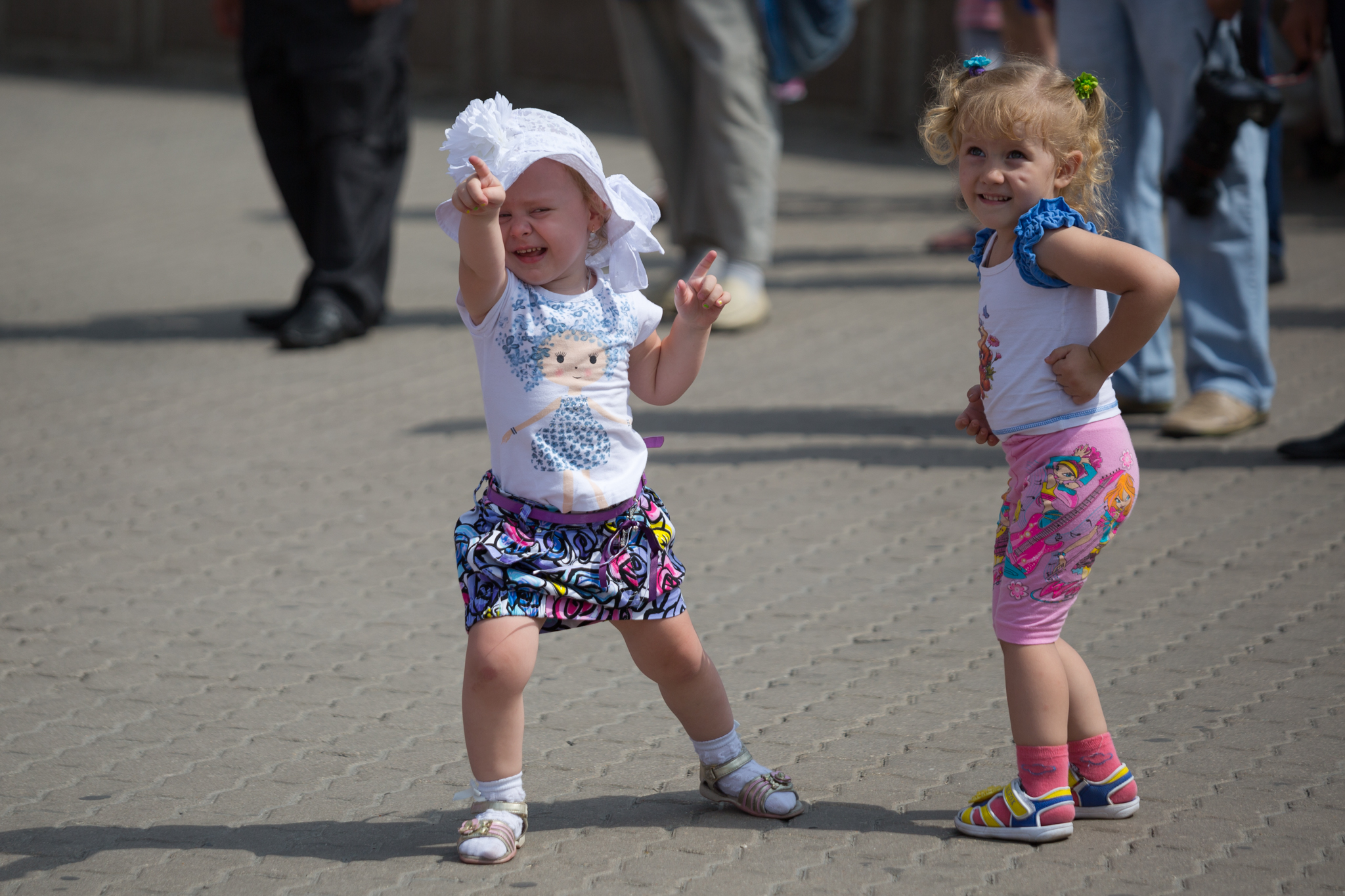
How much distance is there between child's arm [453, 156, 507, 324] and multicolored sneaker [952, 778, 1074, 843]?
127 centimetres

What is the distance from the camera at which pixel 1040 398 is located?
266 cm

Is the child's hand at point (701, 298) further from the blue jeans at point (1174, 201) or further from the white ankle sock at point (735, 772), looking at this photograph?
the blue jeans at point (1174, 201)

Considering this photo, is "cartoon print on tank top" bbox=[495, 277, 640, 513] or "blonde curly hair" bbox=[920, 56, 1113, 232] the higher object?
"blonde curly hair" bbox=[920, 56, 1113, 232]

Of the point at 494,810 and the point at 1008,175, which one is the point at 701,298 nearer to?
the point at 1008,175

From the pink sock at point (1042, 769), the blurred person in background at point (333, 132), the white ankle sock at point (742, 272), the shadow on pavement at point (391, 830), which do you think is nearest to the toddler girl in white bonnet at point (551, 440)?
the shadow on pavement at point (391, 830)

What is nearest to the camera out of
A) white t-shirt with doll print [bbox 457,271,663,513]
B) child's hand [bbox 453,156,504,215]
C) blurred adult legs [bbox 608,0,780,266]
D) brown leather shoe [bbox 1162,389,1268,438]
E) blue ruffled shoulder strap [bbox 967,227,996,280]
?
child's hand [bbox 453,156,504,215]

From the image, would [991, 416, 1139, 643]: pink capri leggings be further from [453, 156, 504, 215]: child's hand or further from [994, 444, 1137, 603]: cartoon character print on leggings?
[453, 156, 504, 215]: child's hand

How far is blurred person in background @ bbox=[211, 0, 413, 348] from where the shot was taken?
21.2 feet

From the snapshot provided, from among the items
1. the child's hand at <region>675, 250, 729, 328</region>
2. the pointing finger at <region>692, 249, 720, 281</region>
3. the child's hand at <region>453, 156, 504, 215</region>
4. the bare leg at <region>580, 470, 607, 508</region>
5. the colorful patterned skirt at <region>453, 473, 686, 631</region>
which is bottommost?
the colorful patterned skirt at <region>453, 473, 686, 631</region>

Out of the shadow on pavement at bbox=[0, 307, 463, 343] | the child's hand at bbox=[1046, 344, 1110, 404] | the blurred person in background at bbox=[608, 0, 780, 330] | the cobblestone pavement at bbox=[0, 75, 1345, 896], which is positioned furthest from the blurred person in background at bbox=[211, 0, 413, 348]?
the child's hand at bbox=[1046, 344, 1110, 404]

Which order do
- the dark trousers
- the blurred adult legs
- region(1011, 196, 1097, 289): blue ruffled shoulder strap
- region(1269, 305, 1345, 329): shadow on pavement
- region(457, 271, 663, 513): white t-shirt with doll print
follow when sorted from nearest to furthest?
1. region(1011, 196, 1097, 289): blue ruffled shoulder strap
2. region(457, 271, 663, 513): white t-shirt with doll print
3. the dark trousers
4. the blurred adult legs
5. region(1269, 305, 1345, 329): shadow on pavement

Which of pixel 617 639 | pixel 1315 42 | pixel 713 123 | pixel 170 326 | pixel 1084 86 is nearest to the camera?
pixel 1084 86

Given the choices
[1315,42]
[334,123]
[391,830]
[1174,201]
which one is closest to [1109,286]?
[391,830]

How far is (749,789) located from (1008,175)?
47.9 inches
